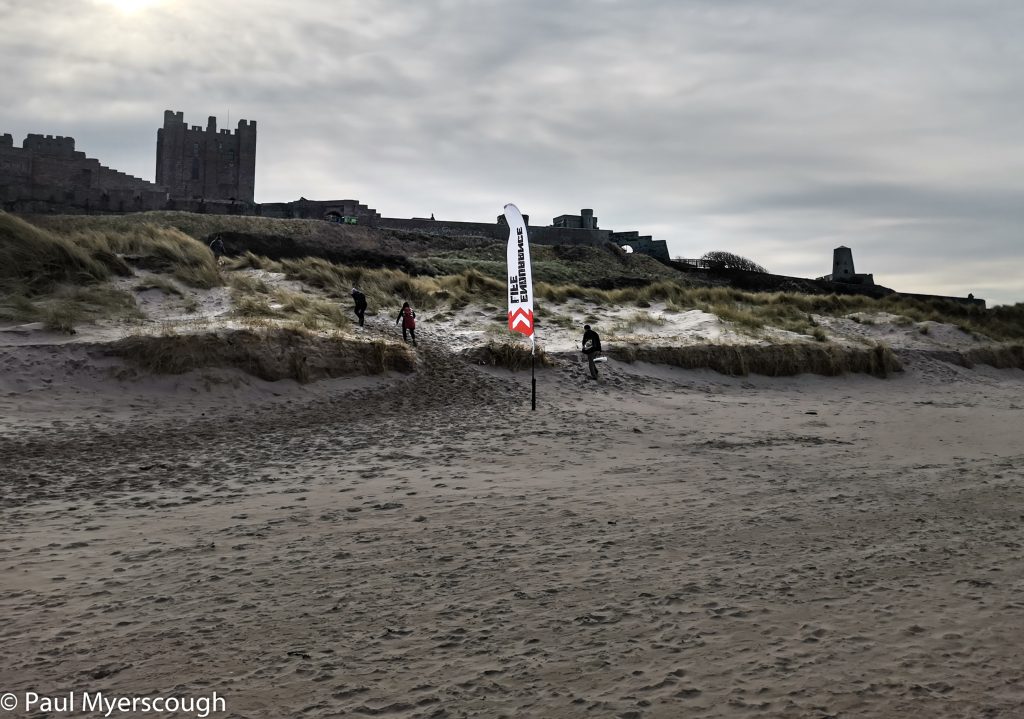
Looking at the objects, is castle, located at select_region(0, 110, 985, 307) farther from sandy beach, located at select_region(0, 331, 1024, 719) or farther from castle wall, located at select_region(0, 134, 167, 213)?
sandy beach, located at select_region(0, 331, 1024, 719)

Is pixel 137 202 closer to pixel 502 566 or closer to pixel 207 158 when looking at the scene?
pixel 207 158

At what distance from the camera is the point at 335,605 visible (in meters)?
4.50

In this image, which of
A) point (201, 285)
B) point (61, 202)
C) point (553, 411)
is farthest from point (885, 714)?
point (61, 202)

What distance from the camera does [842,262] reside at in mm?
55438

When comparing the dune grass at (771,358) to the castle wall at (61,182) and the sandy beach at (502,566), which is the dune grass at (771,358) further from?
the castle wall at (61,182)

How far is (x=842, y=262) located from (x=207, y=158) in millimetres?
68556

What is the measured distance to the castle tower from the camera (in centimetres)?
5494

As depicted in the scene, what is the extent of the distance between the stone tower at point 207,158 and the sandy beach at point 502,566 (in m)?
80.1

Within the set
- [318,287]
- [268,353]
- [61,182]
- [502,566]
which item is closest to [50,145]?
[61,182]

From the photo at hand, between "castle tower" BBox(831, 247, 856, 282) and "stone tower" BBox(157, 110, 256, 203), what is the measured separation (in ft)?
204

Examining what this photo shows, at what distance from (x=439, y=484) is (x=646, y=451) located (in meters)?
3.25

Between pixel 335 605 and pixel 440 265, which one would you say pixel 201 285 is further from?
pixel 440 265

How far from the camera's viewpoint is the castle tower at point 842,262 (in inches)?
2163

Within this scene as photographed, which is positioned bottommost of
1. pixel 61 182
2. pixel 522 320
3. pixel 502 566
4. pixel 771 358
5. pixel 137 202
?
pixel 502 566
